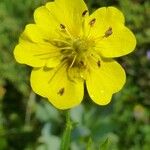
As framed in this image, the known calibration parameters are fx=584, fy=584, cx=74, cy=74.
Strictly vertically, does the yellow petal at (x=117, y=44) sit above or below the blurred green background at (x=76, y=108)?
above

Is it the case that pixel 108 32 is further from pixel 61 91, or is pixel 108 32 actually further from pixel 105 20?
pixel 61 91

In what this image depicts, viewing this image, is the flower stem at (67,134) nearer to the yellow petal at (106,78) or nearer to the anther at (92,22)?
the yellow petal at (106,78)

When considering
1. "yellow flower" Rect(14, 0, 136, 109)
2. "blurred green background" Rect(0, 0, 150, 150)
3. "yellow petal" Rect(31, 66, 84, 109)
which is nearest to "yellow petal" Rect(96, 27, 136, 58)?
"yellow flower" Rect(14, 0, 136, 109)

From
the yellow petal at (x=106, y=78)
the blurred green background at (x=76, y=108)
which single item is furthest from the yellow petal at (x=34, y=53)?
the blurred green background at (x=76, y=108)

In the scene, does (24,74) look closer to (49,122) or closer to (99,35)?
(49,122)

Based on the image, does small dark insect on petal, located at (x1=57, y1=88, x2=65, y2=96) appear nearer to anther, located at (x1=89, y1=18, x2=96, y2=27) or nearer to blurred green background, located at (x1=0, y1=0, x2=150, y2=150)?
anther, located at (x1=89, y1=18, x2=96, y2=27)

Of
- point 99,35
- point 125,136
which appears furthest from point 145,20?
point 99,35

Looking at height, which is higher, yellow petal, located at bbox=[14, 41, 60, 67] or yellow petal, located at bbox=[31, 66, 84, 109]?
yellow petal, located at bbox=[14, 41, 60, 67]
